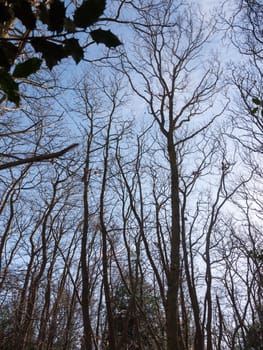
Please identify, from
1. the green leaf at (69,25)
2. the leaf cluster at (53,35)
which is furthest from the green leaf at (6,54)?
the green leaf at (69,25)

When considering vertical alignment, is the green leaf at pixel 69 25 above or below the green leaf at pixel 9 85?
above

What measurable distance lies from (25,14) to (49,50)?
96mm

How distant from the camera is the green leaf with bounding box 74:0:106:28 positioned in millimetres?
688

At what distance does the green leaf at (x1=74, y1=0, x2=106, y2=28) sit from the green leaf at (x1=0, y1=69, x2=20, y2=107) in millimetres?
202

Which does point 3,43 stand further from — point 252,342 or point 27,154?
point 252,342

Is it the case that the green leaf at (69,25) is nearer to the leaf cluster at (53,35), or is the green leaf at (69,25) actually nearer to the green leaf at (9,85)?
the leaf cluster at (53,35)

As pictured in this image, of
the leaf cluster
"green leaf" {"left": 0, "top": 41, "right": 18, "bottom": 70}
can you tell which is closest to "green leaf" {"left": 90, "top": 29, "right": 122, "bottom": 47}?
the leaf cluster

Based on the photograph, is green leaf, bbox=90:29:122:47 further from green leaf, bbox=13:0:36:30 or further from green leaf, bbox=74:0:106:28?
green leaf, bbox=13:0:36:30

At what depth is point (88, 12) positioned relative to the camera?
691 mm

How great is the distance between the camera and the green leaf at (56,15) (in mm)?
705

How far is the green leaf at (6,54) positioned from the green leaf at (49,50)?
78 mm

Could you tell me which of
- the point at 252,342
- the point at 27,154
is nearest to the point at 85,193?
the point at 27,154

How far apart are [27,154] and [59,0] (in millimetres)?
1777

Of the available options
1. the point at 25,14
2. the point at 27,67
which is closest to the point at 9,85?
the point at 27,67
